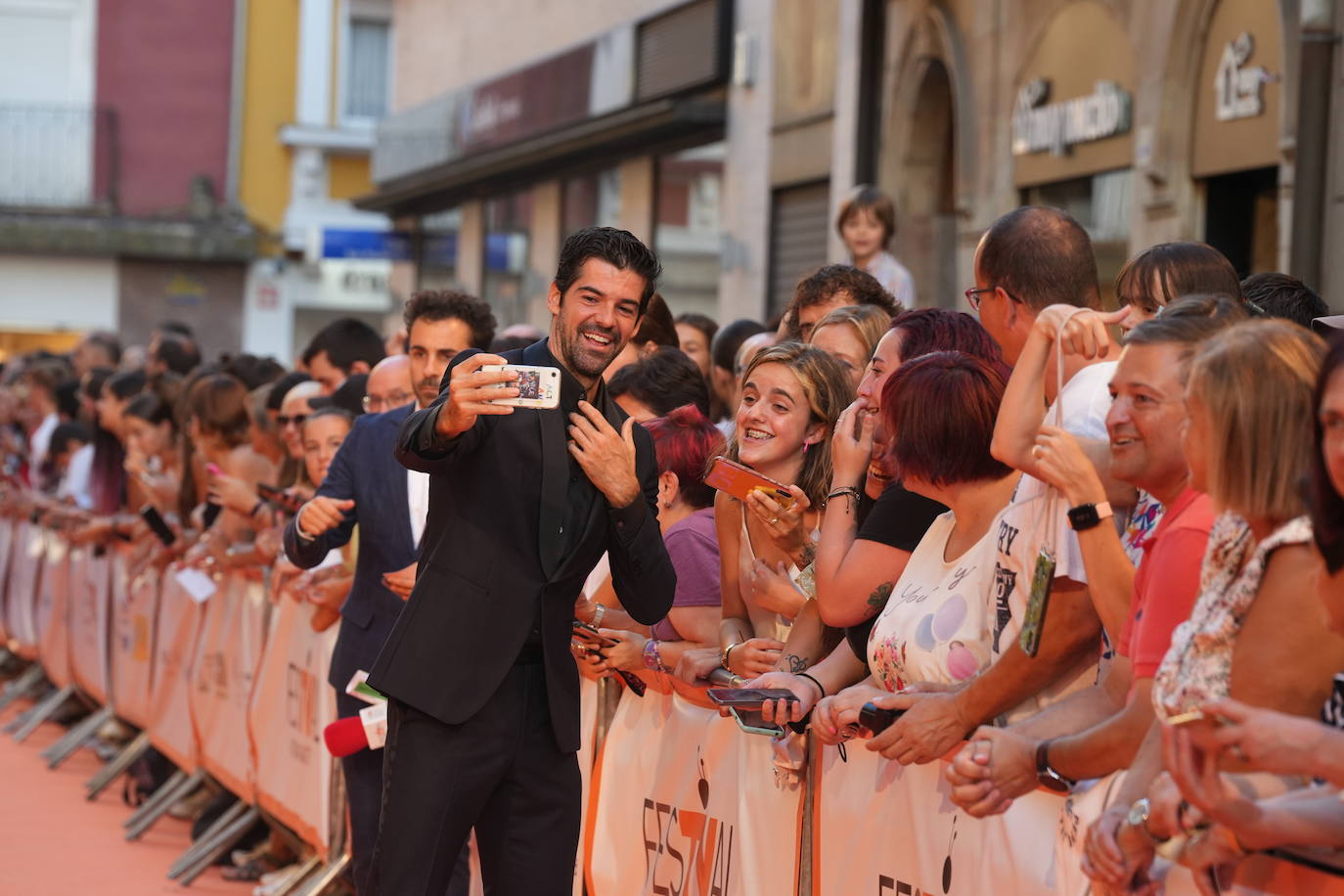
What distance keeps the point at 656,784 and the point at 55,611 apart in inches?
340

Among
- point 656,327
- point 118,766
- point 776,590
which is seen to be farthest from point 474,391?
point 118,766

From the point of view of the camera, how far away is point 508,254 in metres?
23.9

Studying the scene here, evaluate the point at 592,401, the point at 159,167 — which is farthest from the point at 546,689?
the point at 159,167

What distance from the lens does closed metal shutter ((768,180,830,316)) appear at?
15.5 m

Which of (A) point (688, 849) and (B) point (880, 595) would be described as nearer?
(B) point (880, 595)

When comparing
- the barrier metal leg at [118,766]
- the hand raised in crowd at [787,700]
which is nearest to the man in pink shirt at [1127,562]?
the hand raised in crowd at [787,700]

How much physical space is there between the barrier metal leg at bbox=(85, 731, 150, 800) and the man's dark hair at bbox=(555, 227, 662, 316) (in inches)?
258

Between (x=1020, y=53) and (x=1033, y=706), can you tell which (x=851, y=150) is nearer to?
(x=1020, y=53)

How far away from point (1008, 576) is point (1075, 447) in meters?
0.46

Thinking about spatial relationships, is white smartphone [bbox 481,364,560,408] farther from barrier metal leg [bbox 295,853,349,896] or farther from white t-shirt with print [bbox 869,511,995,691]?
barrier metal leg [bbox 295,853,349,896]

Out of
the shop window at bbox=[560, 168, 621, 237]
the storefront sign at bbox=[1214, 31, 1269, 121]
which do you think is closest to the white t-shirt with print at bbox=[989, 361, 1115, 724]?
the storefront sign at bbox=[1214, 31, 1269, 121]

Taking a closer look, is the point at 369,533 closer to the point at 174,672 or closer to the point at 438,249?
the point at 174,672

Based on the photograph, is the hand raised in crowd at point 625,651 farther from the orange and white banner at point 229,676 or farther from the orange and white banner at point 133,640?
the orange and white banner at point 133,640

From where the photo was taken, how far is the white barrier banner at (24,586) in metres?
13.7
